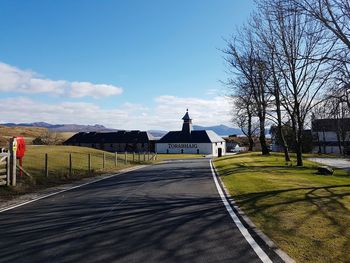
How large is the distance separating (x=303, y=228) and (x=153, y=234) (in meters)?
3.12

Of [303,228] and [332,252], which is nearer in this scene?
[332,252]

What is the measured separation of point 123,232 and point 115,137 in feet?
365

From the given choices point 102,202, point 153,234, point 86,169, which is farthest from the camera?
point 86,169

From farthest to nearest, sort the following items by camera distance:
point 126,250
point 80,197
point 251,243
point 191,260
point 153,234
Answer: point 80,197
point 153,234
point 251,243
point 126,250
point 191,260

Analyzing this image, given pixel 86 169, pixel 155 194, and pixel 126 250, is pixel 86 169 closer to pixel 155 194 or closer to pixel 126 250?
pixel 155 194

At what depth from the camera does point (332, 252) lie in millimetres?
7047

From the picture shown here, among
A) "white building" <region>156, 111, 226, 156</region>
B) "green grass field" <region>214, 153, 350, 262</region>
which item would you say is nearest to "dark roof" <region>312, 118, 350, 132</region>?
"white building" <region>156, 111, 226, 156</region>

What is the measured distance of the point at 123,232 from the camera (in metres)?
8.41

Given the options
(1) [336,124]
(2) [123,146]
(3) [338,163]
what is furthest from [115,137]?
(3) [338,163]

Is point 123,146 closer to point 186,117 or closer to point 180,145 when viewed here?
point 180,145

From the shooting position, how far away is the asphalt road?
6.76m

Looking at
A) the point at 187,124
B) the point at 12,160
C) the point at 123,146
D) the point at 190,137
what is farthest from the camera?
the point at 123,146

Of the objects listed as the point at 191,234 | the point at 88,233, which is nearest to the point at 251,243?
the point at 191,234

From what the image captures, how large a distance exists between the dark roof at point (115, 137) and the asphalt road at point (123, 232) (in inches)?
4017
